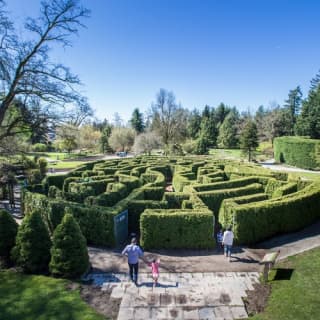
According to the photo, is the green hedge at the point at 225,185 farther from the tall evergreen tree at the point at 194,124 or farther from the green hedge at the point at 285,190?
the tall evergreen tree at the point at 194,124

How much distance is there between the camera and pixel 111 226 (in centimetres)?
1127

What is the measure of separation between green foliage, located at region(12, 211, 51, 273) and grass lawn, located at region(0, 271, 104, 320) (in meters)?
0.43

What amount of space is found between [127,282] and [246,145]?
40.0 meters

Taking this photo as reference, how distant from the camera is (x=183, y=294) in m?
7.91

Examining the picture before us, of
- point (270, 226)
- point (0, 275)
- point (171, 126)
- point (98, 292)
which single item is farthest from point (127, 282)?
point (171, 126)

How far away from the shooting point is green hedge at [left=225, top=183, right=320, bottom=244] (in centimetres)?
1150

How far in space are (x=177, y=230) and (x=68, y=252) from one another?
445cm

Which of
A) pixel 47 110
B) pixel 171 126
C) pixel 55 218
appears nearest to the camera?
pixel 55 218

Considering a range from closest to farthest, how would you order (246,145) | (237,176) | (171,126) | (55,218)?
(55,218)
(237,176)
(246,145)
(171,126)

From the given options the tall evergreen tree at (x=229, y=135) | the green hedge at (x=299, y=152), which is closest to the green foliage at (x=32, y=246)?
the green hedge at (x=299, y=152)

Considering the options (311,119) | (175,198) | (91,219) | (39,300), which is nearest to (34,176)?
(91,219)

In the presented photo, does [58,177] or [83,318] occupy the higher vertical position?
[58,177]

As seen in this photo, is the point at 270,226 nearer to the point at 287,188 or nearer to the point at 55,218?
the point at 287,188

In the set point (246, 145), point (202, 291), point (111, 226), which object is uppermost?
point (246, 145)
